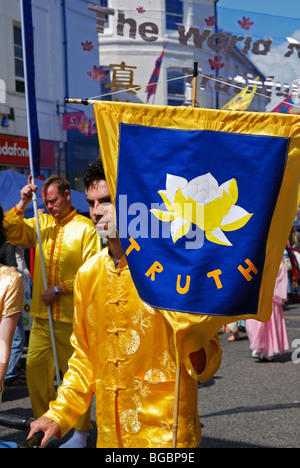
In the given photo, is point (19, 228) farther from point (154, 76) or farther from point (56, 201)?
point (154, 76)

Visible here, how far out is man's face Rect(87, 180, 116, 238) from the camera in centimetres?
261

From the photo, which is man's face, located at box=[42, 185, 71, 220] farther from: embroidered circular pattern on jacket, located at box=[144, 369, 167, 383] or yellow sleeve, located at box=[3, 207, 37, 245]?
embroidered circular pattern on jacket, located at box=[144, 369, 167, 383]

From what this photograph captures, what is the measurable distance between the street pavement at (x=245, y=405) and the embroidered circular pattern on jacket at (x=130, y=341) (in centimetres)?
264

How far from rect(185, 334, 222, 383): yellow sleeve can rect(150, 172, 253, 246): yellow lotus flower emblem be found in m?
0.42

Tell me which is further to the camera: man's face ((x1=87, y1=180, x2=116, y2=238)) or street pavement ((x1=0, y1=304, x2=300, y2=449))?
street pavement ((x1=0, y1=304, x2=300, y2=449))

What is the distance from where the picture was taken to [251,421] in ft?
18.3

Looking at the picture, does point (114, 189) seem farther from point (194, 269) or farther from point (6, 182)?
point (6, 182)

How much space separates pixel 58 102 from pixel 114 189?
12561 mm

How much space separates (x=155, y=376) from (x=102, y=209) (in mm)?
704

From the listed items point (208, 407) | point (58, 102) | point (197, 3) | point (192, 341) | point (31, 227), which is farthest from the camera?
point (58, 102)

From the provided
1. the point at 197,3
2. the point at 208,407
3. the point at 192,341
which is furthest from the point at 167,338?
the point at 197,3

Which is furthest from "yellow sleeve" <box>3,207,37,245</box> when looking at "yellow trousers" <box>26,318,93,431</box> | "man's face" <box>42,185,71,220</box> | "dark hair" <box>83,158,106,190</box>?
"dark hair" <box>83,158,106,190</box>

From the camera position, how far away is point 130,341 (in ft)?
8.41

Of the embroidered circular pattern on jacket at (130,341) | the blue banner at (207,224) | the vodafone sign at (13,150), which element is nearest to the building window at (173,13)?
the vodafone sign at (13,150)
